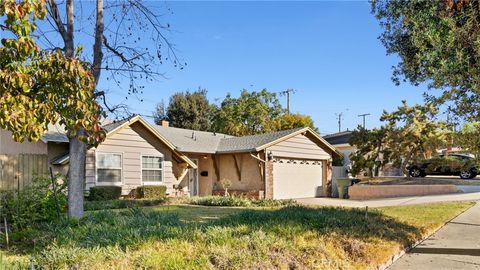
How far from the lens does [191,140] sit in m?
24.0

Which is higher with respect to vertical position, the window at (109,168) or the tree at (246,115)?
the tree at (246,115)

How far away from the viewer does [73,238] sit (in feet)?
20.8

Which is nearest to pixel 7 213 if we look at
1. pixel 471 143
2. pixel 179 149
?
pixel 471 143

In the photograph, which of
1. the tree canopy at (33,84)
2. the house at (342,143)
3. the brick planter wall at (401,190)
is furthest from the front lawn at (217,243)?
the house at (342,143)

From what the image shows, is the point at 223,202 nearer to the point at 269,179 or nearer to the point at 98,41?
the point at 269,179

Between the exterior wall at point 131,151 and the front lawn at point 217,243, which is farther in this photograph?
the exterior wall at point 131,151

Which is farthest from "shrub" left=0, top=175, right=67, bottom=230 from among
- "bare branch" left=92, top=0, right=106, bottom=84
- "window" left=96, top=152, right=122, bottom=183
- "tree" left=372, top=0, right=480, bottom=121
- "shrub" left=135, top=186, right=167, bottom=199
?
"shrub" left=135, top=186, right=167, bottom=199

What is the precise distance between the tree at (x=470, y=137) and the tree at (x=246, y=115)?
31084 mm

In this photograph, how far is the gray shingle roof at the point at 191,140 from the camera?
22.4 metres

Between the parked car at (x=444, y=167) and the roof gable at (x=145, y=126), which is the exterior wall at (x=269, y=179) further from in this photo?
the parked car at (x=444, y=167)

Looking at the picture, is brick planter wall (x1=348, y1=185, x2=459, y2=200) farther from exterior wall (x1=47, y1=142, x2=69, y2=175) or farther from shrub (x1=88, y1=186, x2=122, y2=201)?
exterior wall (x1=47, y1=142, x2=69, y2=175)

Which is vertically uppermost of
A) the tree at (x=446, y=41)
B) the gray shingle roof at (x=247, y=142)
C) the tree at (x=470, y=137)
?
the tree at (x=446, y=41)

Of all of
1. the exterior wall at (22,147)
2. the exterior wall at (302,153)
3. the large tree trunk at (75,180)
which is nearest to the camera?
the large tree trunk at (75,180)

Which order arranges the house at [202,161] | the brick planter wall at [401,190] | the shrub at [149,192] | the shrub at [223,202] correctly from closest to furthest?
the shrub at [223,202], the house at [202,161], the shrub at [149,192], the brick planter wall at [401,190]
